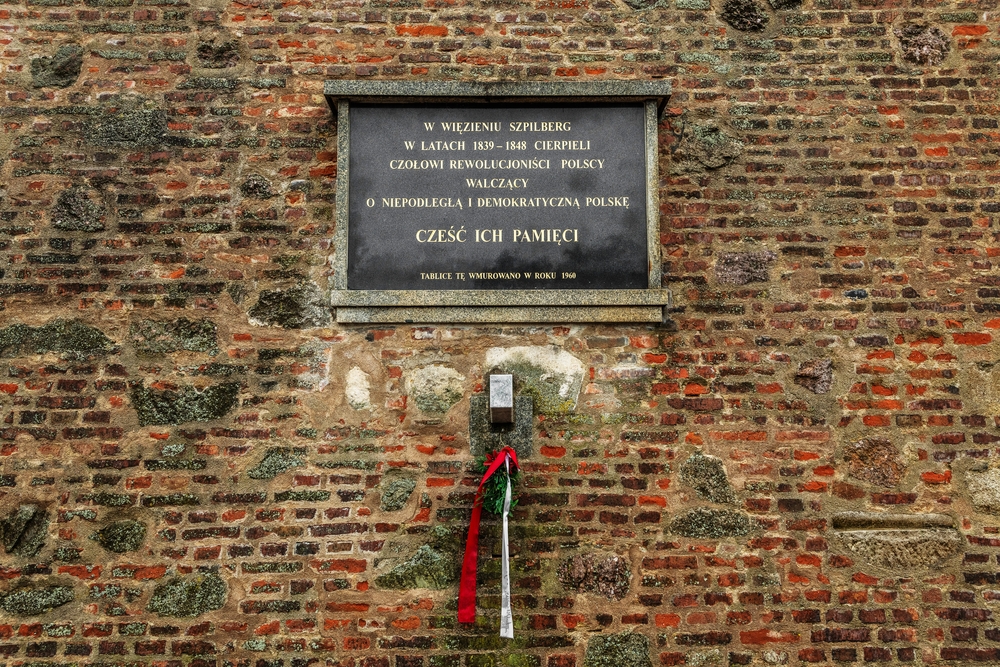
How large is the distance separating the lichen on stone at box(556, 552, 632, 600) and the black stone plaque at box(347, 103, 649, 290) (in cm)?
132

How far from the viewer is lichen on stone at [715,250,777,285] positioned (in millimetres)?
3670

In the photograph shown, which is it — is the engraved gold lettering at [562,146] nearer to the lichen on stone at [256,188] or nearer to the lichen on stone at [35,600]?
the lichen on stone at [256,188]

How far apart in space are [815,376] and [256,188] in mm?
2976

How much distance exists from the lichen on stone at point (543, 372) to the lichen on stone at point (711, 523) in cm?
75

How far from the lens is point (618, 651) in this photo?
3328mm

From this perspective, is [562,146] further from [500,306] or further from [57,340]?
[57,340]

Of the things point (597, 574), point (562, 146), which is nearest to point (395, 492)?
point (597, 574)

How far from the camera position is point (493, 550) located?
11.2ft

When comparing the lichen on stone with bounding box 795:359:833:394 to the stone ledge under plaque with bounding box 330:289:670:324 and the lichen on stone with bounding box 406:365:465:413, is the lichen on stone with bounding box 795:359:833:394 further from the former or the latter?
the lichen on stone with bounding box 406:365:465:413

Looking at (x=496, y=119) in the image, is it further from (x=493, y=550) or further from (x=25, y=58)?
(x=25, y=58)

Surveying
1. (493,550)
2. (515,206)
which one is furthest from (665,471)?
(515,206)

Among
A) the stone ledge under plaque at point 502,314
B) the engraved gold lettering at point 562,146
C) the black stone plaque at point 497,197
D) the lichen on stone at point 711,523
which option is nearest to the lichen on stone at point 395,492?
the stone ledge under plaque at point 502,314

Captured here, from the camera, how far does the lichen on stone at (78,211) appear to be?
144 inches

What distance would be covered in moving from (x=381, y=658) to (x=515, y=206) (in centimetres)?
227
